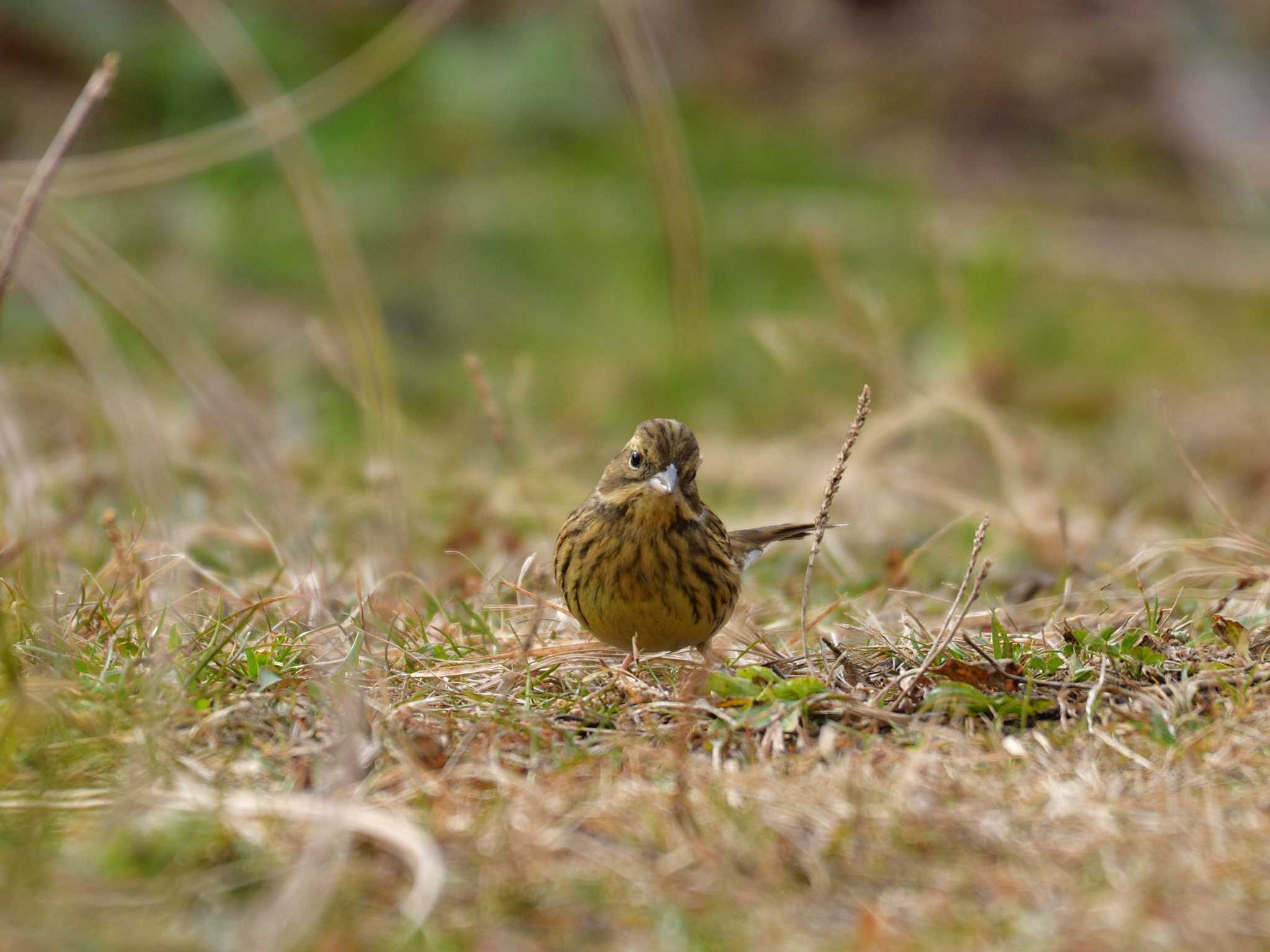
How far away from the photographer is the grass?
2605 millimetres

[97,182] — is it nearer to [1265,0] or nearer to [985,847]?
[985,847]

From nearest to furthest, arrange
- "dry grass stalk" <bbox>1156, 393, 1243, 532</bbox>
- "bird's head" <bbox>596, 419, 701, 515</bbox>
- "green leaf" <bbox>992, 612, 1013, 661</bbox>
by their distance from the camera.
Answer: "green leaf" <bbox>992, 612, 1013, 661</bbox>
"dry grass stalk" <bbox>1156, 393, 1243, 532</bbox>
"bird's head" <bbox>596, 419, 701, 515</bbox>

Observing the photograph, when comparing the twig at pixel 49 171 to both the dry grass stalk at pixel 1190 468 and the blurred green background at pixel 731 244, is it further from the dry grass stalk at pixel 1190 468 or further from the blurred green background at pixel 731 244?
the dry grass stalk at pixel 1190 468

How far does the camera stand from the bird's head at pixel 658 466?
427cm

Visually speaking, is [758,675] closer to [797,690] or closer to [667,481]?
[797,690]

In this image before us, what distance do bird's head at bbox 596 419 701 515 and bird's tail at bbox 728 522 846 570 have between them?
749mm

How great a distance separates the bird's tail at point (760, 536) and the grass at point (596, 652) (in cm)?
23

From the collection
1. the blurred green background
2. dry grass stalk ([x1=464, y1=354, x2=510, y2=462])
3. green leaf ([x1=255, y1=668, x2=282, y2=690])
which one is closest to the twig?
green leaf ([x1=255, y1=668, x2=282, y2=690])

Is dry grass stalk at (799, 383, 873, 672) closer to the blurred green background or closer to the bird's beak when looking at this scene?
the bird's beak

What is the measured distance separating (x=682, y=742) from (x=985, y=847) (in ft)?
1.92

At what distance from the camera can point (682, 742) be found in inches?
116

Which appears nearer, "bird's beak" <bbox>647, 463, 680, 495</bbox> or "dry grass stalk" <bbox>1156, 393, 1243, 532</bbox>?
"dry grass stalk" <bbox>1156, 393, 1243, 532</bbox>

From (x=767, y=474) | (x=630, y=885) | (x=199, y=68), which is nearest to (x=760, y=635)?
(x=630, y=885)

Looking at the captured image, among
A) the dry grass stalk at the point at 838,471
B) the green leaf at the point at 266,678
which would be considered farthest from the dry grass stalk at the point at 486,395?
the dry grass stalk at the point at 838,471
